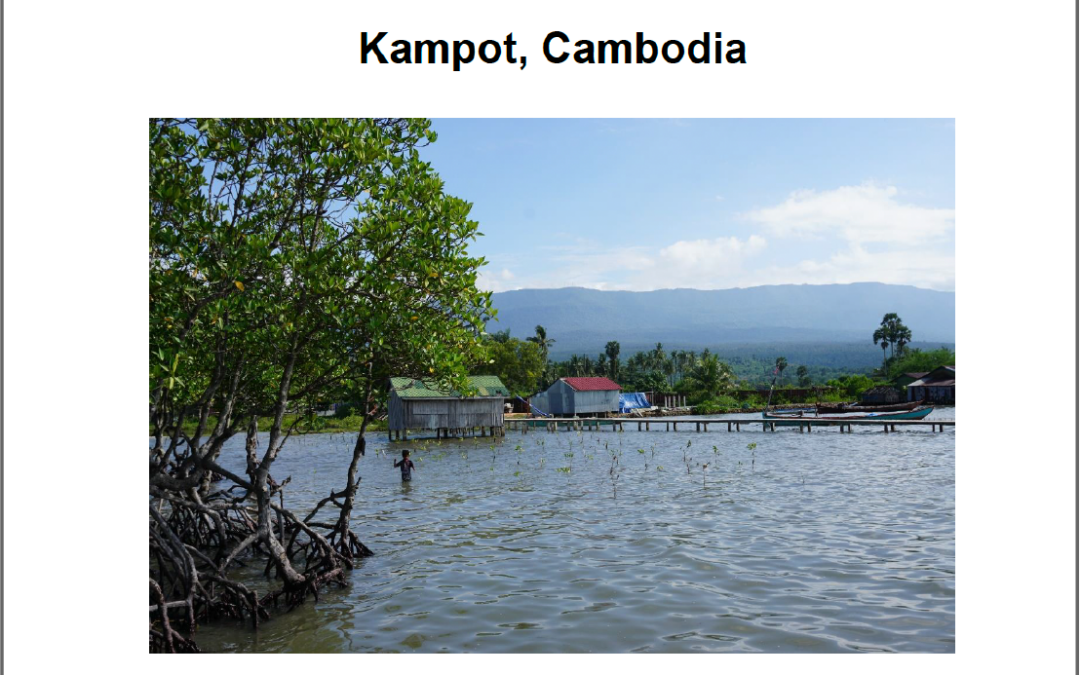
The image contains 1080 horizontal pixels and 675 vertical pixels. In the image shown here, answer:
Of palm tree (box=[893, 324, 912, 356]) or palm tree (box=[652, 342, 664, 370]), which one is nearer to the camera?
palm tree (box=[652, 342, 664, 370])

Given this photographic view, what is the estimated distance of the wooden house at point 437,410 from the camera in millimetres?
52875

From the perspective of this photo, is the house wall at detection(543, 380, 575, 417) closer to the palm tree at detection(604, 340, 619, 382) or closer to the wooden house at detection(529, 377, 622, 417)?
the wooden house at detection(529, 377, 622, 417)

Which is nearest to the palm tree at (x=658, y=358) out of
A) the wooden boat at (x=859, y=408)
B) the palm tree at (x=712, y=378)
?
the palm tree at (x=712, y=378)

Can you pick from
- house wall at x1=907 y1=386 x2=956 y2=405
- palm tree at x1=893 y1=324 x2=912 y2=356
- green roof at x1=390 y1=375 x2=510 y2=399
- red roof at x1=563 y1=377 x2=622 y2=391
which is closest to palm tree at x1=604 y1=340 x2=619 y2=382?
red roof at x1=563 y1=377 x2=622 y2=391

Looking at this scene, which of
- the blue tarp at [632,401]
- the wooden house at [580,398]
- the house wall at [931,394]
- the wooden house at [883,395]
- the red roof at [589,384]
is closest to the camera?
the wooden house at [580,398]

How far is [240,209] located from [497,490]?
18686mm

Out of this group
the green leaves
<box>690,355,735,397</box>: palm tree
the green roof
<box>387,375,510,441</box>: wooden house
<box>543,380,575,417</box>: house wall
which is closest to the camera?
the green leaves

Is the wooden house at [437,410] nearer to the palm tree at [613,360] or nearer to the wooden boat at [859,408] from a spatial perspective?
the wooden boat at [859,408]

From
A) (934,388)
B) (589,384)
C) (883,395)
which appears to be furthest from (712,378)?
(589,384)

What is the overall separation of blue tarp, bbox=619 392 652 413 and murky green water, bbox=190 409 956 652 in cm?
5937

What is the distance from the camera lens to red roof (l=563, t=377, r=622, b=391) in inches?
3201

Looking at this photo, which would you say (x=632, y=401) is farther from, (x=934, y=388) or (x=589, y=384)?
(x=934, y=388)

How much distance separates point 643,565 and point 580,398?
215ft

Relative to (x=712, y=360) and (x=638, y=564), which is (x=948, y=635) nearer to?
(x=638, y=564)
